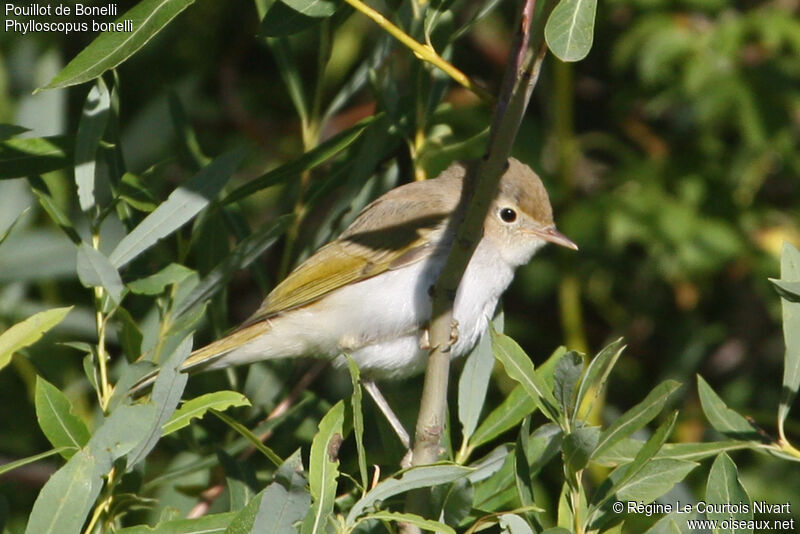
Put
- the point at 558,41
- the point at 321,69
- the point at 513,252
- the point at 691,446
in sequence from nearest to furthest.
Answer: the point at 558,41 < the point at 691,446 < the point at 321,69 < the point at 513,252

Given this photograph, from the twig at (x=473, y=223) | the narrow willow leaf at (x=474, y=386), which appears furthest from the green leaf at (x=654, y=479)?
the narrow willow leaf at (x=474, y=386)

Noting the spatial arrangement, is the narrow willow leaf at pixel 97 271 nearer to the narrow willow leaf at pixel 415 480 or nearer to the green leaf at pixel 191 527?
the green leaf at pixel 191 527

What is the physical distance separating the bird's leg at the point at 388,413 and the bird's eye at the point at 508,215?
665 millimetres

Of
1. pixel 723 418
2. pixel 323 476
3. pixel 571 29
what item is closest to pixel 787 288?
pixel 723 418

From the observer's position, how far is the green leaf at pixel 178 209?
6.87 ft

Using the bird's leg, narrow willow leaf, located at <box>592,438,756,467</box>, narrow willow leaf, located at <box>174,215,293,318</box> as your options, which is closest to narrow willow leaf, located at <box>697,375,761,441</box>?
narrow willow leaf, located at <box>592,438,756,467</box>

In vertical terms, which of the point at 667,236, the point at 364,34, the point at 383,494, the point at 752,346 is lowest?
the point at 752,346

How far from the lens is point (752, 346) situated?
4379 mm

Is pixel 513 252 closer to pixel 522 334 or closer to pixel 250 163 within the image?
pixel 522 334

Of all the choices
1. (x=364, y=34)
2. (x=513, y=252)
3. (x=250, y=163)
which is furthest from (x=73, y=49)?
(x=513, y=252)

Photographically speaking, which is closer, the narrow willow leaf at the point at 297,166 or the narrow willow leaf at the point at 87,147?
the narrow willow leaf at the point at 87,147

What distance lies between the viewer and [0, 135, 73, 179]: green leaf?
2.07 meters

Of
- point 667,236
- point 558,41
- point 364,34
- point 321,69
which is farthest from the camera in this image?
point 364,34

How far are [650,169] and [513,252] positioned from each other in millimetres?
1096
